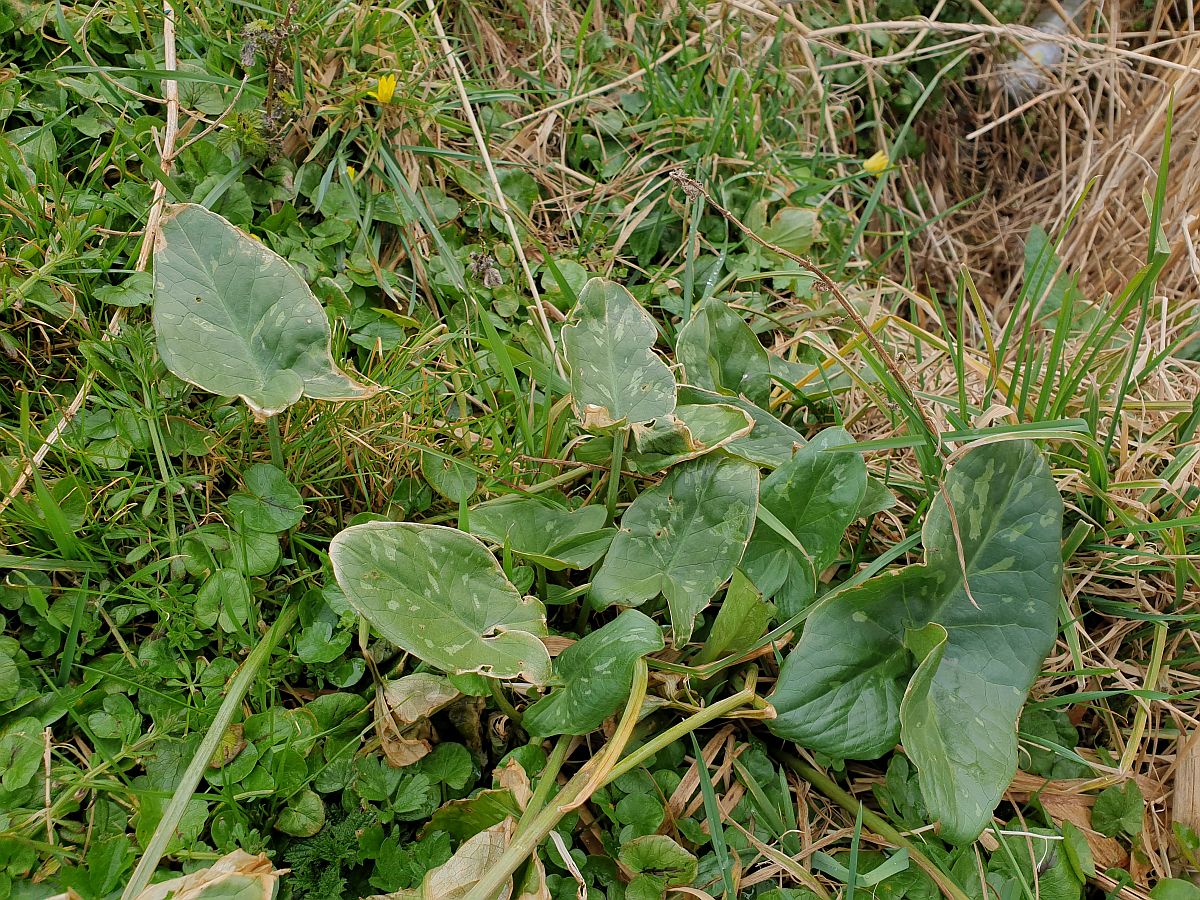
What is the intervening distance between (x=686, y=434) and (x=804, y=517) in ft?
0.73

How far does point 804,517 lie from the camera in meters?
1.26

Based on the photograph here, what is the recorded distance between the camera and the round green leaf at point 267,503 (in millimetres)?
1237

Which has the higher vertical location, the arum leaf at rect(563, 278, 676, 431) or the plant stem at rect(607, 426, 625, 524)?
the arum leaf at rect(563, 278, 676, 431)

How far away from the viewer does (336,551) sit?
1.01 meters

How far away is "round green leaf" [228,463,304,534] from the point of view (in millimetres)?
1237

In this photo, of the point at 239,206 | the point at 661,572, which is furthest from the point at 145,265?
the point at 661,572

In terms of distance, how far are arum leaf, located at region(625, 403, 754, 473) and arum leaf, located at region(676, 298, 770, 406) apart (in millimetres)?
144

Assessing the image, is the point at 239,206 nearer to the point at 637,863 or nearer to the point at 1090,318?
the point at 637,863

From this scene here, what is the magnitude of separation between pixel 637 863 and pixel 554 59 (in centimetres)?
172

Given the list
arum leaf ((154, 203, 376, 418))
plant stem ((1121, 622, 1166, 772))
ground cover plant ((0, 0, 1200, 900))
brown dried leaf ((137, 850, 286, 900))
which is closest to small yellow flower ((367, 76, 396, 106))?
ground cover plant ((0, 0, 1200, 900))

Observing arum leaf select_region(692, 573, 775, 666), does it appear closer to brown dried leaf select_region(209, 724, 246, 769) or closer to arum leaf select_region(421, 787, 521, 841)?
arum leaf select_region(421, 787, 521, 841)

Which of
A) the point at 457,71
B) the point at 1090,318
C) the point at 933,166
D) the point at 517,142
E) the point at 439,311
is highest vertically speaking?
the point at 457,71

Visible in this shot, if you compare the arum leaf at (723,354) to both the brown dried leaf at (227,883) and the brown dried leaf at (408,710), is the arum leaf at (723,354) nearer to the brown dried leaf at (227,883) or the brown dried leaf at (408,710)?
the brown dried leaf at (408,710)

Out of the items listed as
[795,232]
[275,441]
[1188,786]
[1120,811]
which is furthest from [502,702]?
[795,232]
